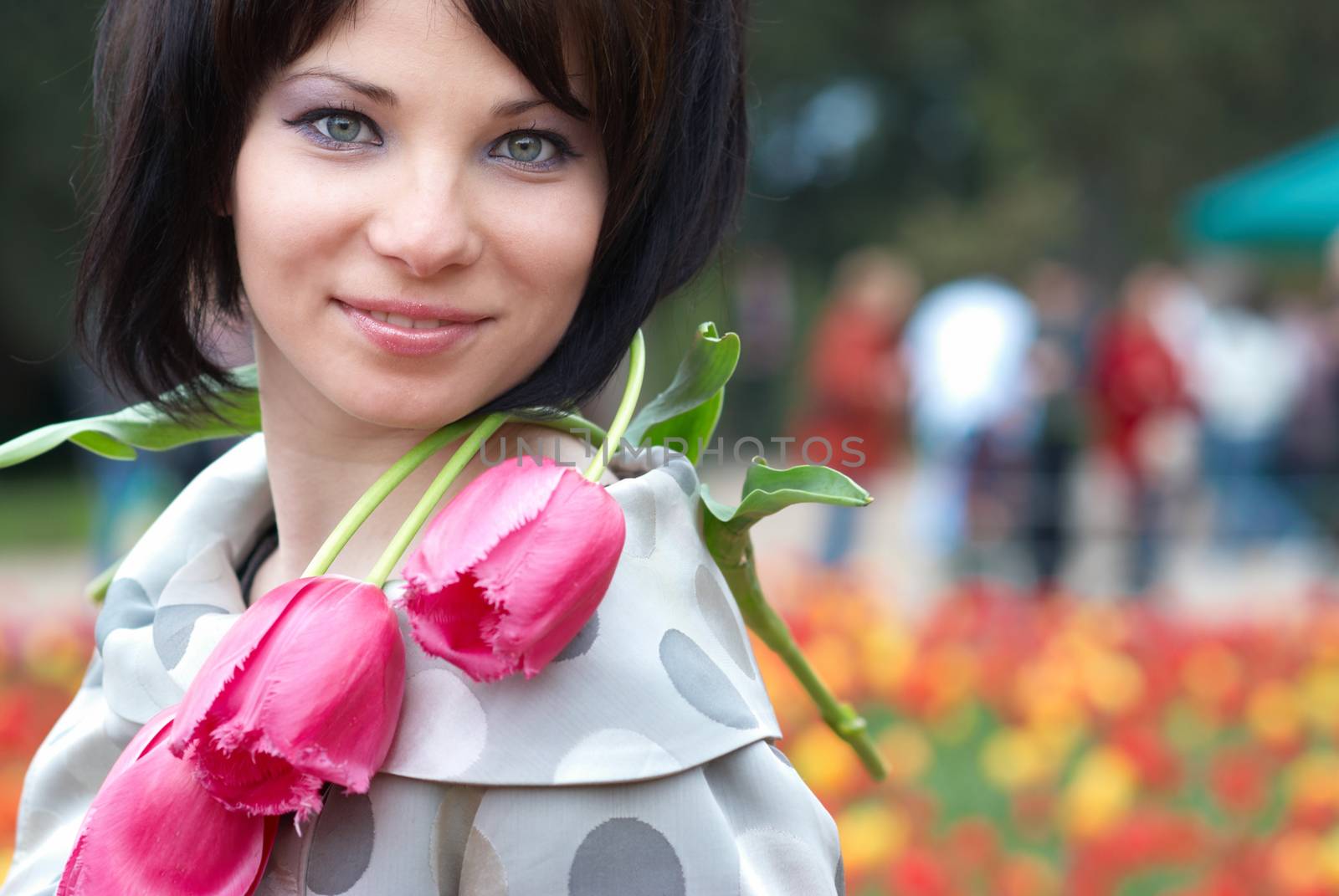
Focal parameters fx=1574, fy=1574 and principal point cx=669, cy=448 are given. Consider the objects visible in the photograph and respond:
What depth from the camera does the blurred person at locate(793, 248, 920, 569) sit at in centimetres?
682

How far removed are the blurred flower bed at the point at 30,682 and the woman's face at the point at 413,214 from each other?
1.70m

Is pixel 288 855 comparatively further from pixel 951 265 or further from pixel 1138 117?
pixel 951 265

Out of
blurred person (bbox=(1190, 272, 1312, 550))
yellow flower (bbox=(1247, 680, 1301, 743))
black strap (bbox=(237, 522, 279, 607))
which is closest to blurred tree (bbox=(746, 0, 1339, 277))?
blurred person (bbox=(1190, 272, 1312, 550))

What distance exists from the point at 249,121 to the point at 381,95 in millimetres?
130

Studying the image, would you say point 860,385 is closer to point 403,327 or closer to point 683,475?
point 683,475

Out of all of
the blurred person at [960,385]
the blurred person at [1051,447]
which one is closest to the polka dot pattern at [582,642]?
the blurred person at [1051,447]

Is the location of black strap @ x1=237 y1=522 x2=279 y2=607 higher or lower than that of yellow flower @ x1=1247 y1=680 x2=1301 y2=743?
higher

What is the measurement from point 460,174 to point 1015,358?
6616mm

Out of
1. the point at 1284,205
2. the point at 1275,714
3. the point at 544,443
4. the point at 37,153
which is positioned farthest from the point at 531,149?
the point at 37,153

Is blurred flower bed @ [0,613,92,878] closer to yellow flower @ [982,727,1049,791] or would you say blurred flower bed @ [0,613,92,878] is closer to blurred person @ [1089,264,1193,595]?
yellow flower @ [982,727,1049,791]

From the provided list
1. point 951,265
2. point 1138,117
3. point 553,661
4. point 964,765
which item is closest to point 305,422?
point 553,661

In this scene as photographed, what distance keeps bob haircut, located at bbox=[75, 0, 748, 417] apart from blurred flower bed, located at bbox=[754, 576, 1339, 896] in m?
1.49

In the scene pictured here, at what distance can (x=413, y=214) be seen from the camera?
3.55ft

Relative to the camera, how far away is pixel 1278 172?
32.6ft
